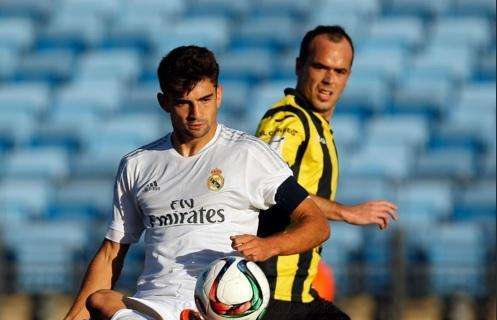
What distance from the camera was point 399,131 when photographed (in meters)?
15.8

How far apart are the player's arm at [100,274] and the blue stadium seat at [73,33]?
13.4 m

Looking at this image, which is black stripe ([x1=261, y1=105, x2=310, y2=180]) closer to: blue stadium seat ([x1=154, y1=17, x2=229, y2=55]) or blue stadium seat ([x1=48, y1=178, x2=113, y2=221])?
blue stadium seat ([x1=48, y1=178, x2=113, y2=221])

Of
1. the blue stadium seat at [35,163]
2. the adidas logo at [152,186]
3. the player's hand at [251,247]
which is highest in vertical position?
the blue stadium seat at [35,163]

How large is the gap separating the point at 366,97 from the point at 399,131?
91 centimetres

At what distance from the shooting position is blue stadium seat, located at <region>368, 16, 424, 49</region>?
17.6 meters

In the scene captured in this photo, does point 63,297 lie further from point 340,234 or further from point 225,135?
point 225,135

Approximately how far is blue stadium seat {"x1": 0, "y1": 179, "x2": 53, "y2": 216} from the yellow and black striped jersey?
9.02m

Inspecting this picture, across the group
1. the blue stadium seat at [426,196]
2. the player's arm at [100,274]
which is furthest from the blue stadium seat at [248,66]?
the player's arm at [100,274]

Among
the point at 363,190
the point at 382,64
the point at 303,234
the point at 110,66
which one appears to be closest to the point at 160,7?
the point at 110,66

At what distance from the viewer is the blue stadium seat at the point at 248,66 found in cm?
1784

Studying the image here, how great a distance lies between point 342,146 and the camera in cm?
1573

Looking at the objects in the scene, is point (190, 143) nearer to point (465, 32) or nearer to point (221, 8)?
point (465, 32)

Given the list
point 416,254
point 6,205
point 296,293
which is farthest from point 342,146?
point 296,293

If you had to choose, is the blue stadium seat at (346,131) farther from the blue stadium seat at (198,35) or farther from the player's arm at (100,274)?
the player's arm at (100,274)
